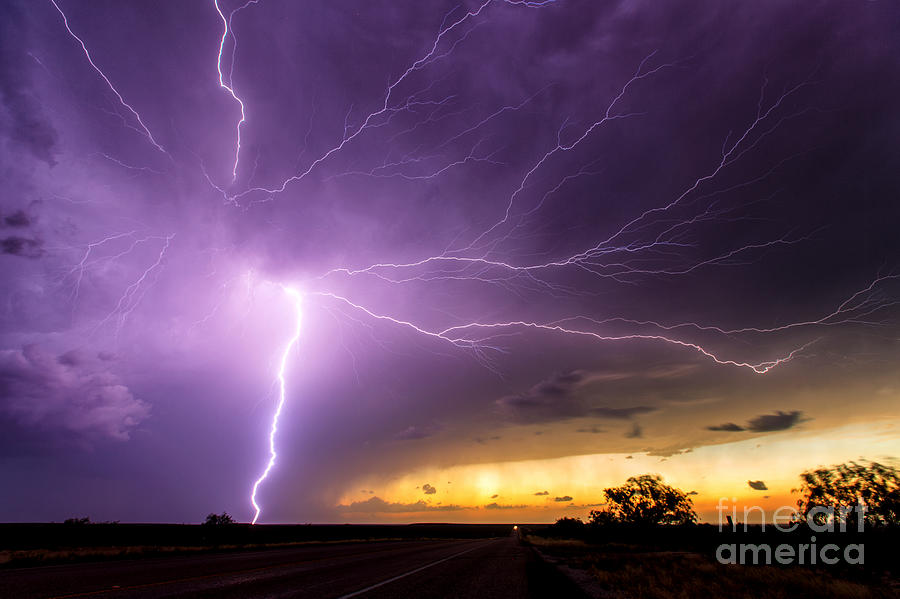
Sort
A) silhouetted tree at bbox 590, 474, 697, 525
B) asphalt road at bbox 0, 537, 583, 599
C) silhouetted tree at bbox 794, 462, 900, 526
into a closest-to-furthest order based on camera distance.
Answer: asphalt road at bbox 0, 537, 583, 599 → silhouetted tree at bbox 794, 462, 900, 526 → silhouetted tree at bbox 590, 474, 697, 525

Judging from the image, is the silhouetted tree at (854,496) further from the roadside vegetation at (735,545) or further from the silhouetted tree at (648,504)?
the silhouetted tree at (648,504)

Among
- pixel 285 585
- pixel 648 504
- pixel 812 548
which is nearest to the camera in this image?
pixel 285 585

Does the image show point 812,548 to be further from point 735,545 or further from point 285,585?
point 285,585

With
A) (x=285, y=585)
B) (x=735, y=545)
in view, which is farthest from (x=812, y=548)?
(x=285, y=585)

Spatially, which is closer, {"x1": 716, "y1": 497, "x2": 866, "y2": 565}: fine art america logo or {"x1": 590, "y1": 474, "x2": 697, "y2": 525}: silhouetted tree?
{"x1": 716, "y1": 497, "x2": 866, "y2": 565}: fine art america logo

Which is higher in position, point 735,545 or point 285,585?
point 285,585

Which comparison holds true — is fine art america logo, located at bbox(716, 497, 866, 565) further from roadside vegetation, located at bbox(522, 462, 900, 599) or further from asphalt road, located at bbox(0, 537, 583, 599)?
asphalt road, located at bbox(0, 537, 583, 599)

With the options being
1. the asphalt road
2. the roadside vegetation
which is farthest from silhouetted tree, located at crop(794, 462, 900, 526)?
the asphalt road

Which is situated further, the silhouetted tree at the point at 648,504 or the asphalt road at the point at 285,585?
the silhouetted tree at the point at 648,504

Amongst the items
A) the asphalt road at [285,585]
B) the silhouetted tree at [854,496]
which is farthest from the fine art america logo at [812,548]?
the asphalt road at [285,585]

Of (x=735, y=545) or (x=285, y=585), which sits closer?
(x=285, y=585)

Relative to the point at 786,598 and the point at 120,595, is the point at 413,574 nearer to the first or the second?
the point at 120,595

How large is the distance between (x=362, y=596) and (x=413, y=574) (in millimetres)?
4497

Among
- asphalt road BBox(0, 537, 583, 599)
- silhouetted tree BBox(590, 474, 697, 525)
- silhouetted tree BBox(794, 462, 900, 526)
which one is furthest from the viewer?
silhouetted tree BBox(590, 474, 697, 525)
